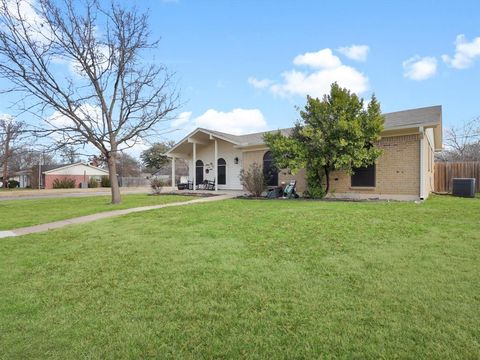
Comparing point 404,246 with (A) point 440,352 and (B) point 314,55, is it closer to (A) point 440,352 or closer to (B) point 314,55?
(A) point 440,352

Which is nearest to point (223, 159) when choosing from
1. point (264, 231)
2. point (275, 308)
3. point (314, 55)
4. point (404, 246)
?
point (314, 55)

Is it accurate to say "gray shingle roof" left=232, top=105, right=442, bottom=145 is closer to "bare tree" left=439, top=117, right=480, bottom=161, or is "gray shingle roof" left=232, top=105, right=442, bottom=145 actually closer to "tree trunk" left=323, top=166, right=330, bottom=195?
"tree trunk" left=323, top=166, right=330, bottom=195

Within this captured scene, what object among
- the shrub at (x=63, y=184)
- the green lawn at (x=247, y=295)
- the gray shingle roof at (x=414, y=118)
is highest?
the gray shingle roof at (x=414, y=118)

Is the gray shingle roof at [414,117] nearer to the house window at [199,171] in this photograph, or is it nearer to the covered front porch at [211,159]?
the covered front porch at [211,159]

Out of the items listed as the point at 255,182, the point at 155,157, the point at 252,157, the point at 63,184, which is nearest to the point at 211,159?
the point at 252,157

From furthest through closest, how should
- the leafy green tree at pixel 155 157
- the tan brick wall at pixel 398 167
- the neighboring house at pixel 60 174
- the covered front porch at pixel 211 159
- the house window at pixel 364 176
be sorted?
1. the leafy green tree at pixel 155 157
2. the neighboring house at pixel 60 174
3. the covered front porch at pixel 211 159
4. the house window at pixel 364 176
5. the tan brick wall at pixel 398 167

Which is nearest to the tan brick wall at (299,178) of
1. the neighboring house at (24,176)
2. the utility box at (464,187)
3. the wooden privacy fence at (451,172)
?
the utility box at (464,187)

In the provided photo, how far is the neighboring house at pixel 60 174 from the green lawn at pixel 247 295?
43.8m

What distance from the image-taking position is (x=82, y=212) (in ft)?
A: 37.7

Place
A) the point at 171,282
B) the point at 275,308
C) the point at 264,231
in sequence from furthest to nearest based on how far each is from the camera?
the point at 264,231
the point at 171,282
the point at 275,308

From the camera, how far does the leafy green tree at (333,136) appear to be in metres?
Answer: 12.5

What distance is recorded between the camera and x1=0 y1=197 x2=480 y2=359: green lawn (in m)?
2.50

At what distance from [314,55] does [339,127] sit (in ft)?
21.4

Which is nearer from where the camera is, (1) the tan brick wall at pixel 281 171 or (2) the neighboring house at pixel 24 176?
(1) the tan brick wall at pixel 281 171
